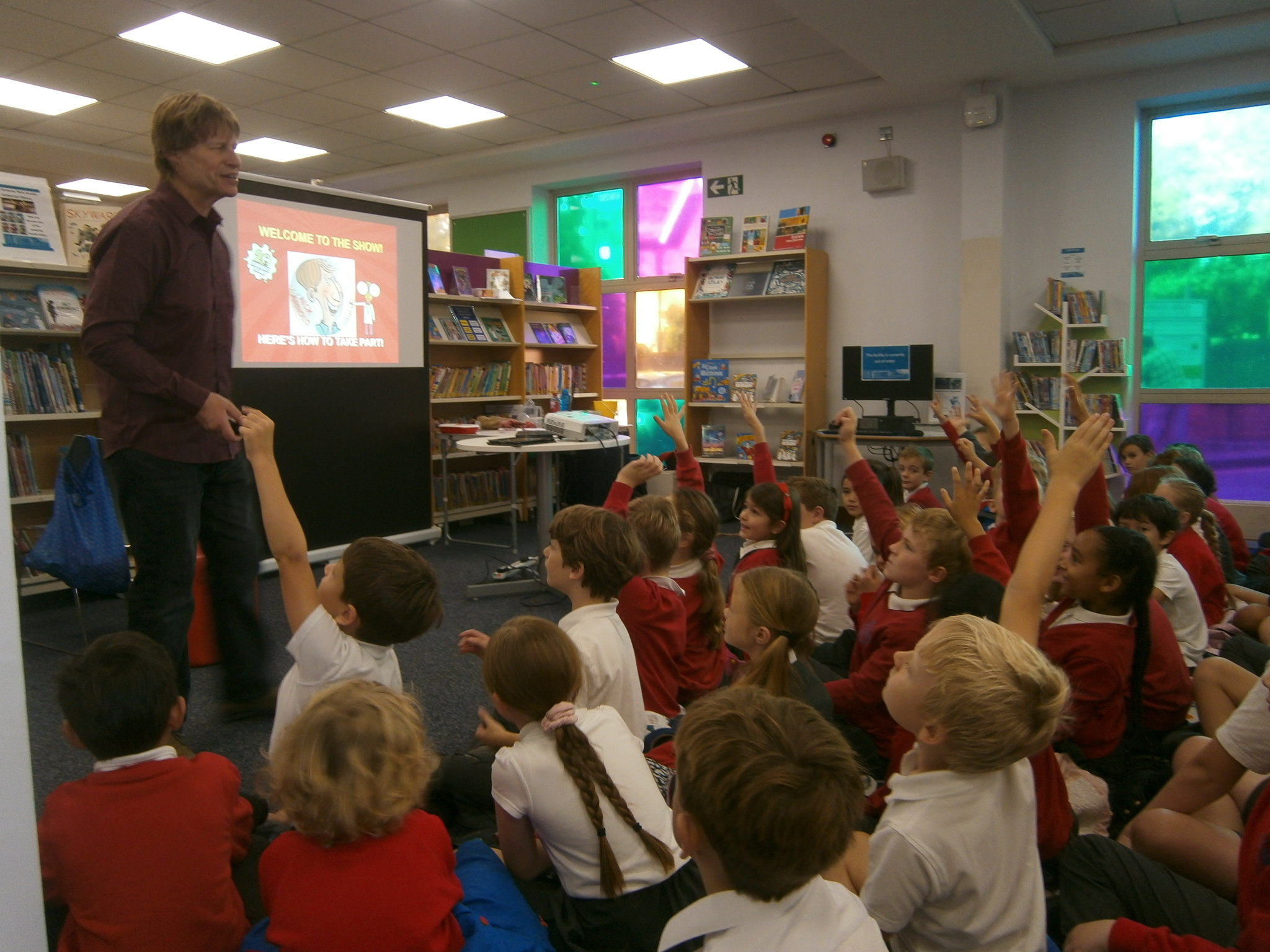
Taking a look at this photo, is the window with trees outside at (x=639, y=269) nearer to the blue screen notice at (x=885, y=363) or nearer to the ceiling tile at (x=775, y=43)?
the blue screen notice at (x=885, y=363)

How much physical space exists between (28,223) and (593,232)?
4.92 meters

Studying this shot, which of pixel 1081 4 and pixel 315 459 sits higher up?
pixel 1081 4

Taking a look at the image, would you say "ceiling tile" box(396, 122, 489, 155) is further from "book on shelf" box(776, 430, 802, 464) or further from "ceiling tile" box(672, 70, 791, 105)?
"book on shelf" box(776, 430, 802, 464)

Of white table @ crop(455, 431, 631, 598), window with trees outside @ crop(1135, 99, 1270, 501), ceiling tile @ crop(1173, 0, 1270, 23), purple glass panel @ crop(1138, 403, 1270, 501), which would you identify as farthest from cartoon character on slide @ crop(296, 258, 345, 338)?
purple glass panel @ crop(1138, 403, 1270, 501)

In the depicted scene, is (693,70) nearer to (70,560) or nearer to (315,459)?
(315,459)

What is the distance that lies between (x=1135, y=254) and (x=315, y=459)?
5444 millimetres

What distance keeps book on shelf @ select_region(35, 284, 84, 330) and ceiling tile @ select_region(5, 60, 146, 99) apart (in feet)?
8.59

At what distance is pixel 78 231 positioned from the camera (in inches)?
167

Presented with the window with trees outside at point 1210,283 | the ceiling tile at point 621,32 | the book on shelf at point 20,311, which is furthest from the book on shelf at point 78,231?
the window with trees outside at point 1210,283

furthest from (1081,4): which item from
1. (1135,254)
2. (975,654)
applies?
(975,654)

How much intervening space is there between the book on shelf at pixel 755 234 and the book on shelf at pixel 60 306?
442 cm

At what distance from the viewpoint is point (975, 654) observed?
1.15 m

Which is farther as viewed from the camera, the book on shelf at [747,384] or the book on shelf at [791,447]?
the book on shelf at [747,384]

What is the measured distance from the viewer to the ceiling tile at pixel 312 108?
6.49m
